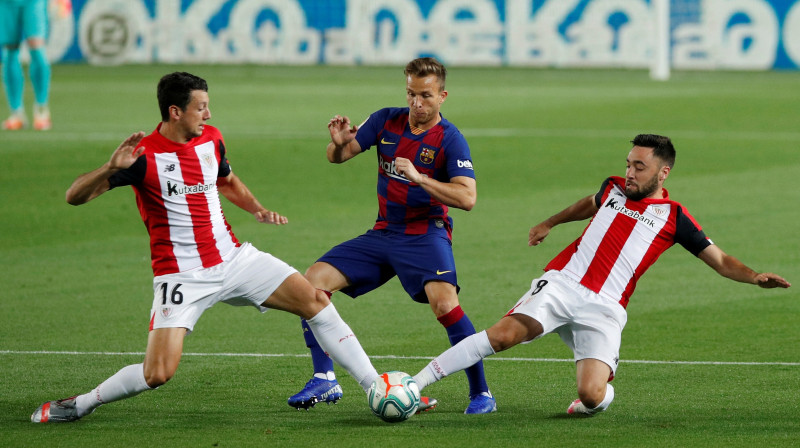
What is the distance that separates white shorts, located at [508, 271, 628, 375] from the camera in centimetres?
581

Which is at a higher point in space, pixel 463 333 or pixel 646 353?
pixel 463 333

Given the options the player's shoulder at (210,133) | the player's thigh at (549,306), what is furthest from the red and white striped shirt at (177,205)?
the player's thigh at (549,306)

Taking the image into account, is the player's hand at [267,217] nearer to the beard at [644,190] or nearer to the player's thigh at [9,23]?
the beard at [644,190]

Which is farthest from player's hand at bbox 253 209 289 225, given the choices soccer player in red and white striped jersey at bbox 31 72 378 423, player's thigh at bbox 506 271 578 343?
player's thigh at bbox 506 271 578 343

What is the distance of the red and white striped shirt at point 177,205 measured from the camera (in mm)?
5688

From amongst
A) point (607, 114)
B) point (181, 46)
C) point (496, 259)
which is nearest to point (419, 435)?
point (496, 259)

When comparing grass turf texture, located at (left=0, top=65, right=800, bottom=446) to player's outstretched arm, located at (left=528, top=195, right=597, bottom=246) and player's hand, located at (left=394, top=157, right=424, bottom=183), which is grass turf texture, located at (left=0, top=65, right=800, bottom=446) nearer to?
player's outstretched arm, located at (left=528, top=195, right=597, bottom=246)

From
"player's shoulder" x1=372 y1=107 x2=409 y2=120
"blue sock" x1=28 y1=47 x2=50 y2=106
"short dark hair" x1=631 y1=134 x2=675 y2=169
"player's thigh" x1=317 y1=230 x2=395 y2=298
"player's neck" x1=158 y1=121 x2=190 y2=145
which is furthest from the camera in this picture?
"blue sock" x1=28 y1=47 x2=50 y2=106

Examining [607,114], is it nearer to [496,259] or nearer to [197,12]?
[496,259]

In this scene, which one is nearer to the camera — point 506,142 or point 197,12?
point 506,142

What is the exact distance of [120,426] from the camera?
552cm

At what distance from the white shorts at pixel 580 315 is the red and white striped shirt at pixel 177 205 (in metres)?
1.47

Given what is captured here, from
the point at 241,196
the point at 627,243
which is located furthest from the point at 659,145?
the point at 241,196

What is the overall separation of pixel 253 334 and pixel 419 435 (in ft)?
7.99
